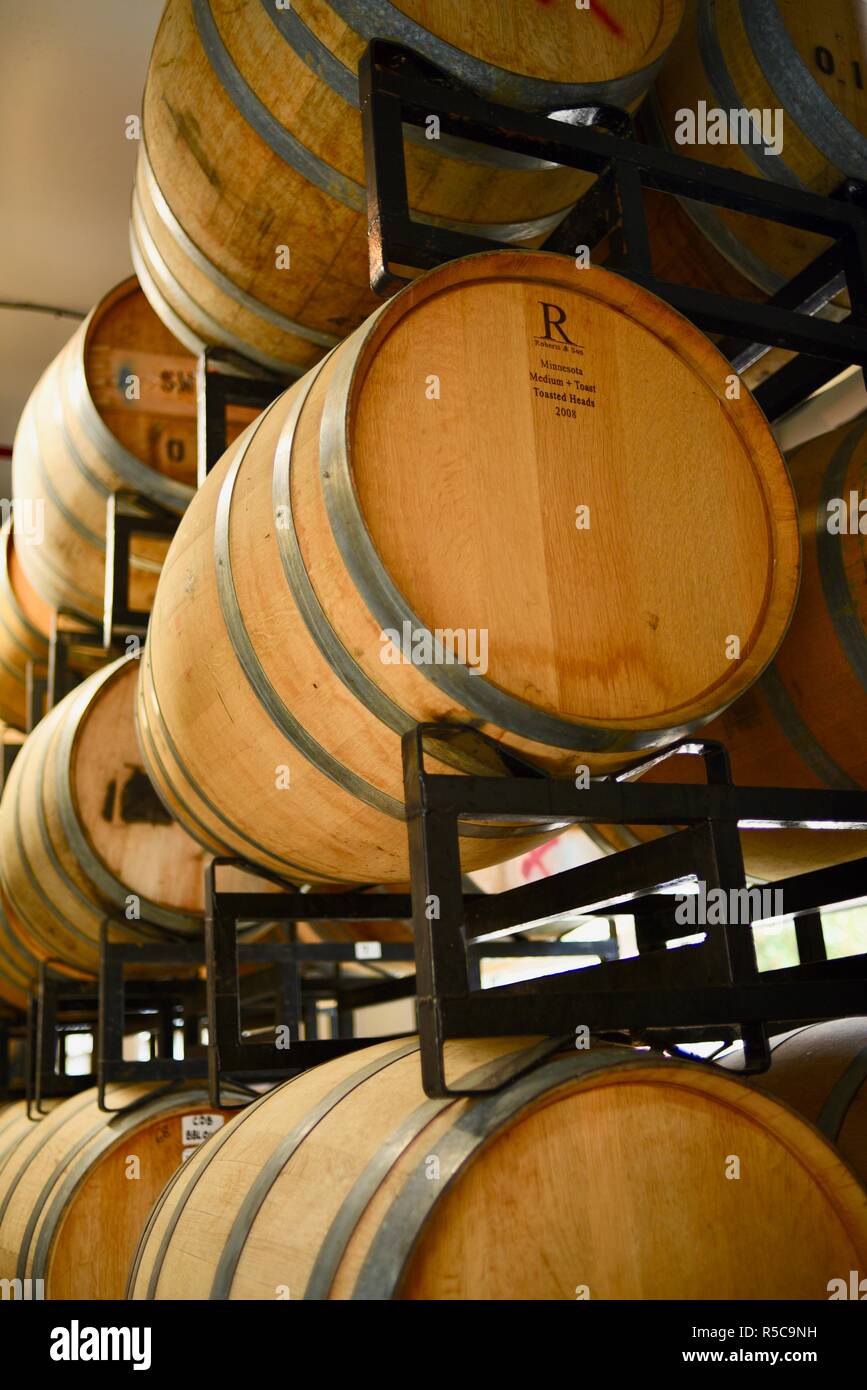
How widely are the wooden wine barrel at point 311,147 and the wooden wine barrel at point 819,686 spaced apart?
87 centimetres

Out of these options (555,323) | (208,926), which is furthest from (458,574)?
(208,926)

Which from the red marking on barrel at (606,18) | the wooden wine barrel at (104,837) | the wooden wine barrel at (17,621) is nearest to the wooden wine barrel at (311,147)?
the red marking on barrel at (606,18)

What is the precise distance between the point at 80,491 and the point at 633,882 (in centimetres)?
288

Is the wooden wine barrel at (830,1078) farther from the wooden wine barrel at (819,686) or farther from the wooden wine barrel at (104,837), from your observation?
the wooden wine barrel at (104,837)

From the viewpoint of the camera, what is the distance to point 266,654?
199cm

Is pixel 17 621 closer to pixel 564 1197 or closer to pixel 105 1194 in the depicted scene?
pixel 105 1194

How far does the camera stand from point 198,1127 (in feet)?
11.1

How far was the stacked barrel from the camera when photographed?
5.51 feet

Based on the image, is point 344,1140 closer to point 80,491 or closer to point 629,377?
point 629,377

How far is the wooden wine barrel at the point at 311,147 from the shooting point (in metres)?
2.19

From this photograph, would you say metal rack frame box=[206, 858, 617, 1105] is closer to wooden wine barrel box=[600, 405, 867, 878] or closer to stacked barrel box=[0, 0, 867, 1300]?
stacked barrel box=[0, 0, 867, 1300]

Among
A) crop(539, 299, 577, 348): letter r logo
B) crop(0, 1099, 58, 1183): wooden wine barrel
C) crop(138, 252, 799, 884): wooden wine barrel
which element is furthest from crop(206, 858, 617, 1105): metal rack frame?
crop(0, 1099, 58, 1183): wooden wine barrel
